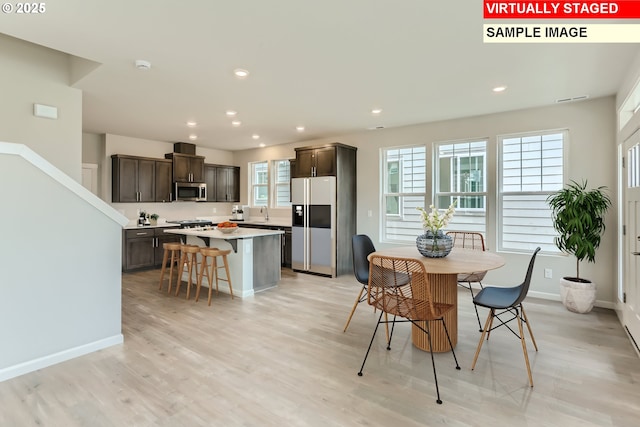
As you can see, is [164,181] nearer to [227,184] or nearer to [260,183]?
[227,184]

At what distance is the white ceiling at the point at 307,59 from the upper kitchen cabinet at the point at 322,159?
36.6 inches

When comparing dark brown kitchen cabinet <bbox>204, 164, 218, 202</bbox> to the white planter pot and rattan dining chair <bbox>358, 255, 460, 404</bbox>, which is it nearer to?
rattan dining chair <bbox>358, 255, 460, 404</bbox>

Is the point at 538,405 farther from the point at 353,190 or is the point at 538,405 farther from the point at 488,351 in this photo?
the point at 353,190

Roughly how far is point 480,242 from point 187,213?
244 inches

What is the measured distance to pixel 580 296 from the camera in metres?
3.88

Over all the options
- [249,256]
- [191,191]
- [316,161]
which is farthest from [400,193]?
[191,191]

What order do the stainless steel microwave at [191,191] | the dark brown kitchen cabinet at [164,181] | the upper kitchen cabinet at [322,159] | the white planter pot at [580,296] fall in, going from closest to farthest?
the white planter pot at [580,296]
the upper kitchen cabinet at [322,159]
the dark brown kitchen cabinet at [164,181]
the stainless steel microwave at [191,191]

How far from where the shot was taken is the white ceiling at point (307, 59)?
91.6 inches

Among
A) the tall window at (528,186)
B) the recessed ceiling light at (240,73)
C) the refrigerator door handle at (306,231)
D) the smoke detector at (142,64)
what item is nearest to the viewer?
the smoke detector at (142,64)

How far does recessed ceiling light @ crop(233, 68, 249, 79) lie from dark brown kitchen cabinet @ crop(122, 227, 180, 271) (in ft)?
12.8

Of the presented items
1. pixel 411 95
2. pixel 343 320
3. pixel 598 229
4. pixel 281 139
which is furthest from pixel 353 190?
pixel 598 229

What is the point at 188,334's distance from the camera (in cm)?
325

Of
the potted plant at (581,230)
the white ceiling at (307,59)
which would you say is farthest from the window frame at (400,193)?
the potted plant at (581,230)

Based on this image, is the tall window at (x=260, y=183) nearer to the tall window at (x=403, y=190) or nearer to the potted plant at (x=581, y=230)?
the tall window at (x=403, y=190)
